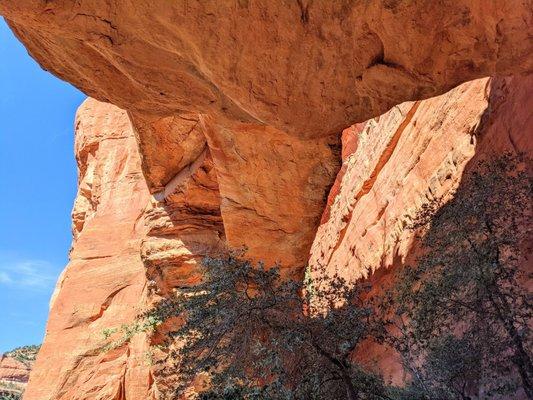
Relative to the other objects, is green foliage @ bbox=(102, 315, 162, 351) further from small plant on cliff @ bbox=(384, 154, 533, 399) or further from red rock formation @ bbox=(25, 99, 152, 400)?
small plant on cliff @ bbox=(384, 154, 533, 399)

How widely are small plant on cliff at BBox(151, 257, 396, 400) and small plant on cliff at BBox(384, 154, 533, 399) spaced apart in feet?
4.82

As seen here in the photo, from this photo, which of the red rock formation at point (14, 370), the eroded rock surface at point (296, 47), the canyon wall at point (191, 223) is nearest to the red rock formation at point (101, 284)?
the canyon wall at point (191, 223)

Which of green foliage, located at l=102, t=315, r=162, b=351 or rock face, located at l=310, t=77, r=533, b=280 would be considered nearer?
rock face, located at l=310, t=77, r=533, b=280

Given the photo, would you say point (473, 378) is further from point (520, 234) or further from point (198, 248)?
point (198, 248)

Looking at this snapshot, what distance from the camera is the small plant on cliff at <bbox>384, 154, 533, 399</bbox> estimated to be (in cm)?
804

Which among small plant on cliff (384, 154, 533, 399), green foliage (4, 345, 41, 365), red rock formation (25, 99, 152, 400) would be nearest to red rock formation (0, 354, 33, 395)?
green foliage (4, 345, 41, 365)

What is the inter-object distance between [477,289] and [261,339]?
165 inches

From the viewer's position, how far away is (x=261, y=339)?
24.0 ft

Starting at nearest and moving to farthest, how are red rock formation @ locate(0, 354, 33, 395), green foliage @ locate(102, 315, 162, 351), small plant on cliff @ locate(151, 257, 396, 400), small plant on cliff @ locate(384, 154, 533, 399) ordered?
small plant on cliff @ locate(151, 257, 396, 400) < small plant on cliff @ locate(384, 154, 533, 399) < green foliage @ locate(102, 315, 162, 351) < red rock formation @ locate(0, 354, 33, 395)

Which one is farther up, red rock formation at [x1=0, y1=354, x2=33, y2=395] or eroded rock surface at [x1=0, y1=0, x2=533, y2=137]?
red rock formation at [x1=0, y1=354, x2=33, y2=395]

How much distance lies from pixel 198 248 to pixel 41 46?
8.39m

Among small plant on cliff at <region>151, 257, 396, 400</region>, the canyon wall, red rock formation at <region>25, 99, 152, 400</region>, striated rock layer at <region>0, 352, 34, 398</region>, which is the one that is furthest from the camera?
striated rock layer at <region>0, 352, 34, 398</region>

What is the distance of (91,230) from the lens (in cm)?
2222

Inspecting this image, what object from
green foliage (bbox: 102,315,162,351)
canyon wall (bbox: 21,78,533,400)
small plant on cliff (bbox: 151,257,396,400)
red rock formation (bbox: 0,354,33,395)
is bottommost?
small plant on cliff (bbox: 151,257,396,400)
